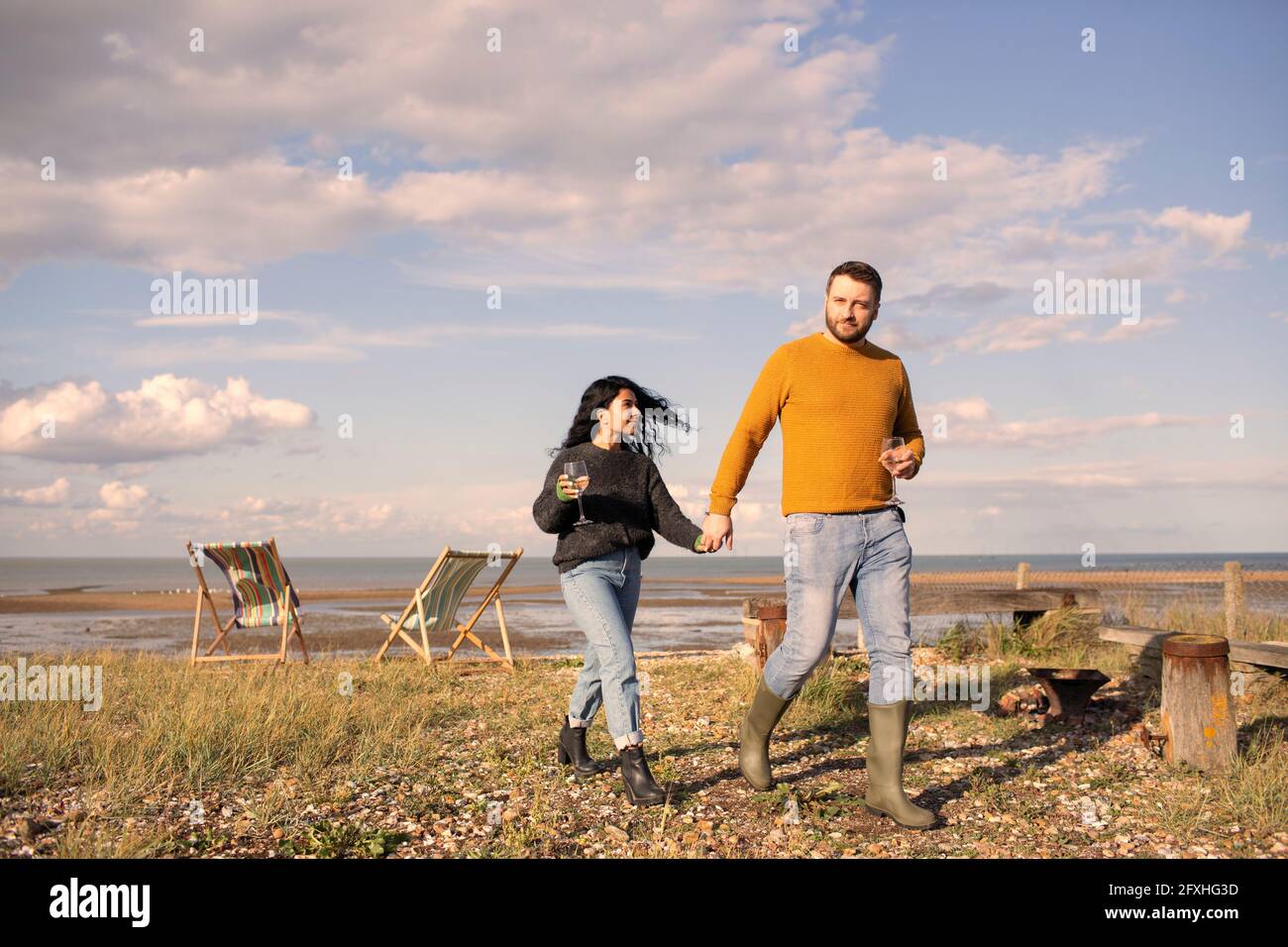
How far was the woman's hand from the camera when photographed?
4.30 meters

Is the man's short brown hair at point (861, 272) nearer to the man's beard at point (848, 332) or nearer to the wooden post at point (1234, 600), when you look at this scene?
the man's beard at point (848, 332)

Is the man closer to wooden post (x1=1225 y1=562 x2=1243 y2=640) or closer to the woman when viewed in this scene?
the woman

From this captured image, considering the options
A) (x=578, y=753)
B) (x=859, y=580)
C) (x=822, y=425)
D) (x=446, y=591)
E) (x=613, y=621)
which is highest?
(x=822, y=425)

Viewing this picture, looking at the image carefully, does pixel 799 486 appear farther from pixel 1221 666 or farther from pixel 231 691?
pixel 231 691

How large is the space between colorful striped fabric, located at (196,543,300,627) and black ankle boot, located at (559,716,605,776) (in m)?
4.89

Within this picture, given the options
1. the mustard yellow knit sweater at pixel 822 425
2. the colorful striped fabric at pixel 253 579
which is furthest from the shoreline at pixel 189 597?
the mustard yellow knit sweater at pixel 822 425

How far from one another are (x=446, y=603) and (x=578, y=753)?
16.3 feet

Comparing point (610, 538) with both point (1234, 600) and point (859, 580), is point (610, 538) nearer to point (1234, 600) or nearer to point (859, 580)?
point (859, 580)

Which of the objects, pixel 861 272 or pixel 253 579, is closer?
pixel 861 272

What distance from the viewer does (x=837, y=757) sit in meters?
5.18

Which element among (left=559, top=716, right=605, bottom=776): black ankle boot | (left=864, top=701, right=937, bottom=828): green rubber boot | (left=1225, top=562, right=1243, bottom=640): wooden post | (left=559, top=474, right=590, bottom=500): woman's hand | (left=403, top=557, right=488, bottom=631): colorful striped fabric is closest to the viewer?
(left=864, top=701, right=937, bottom=828): green rubber boot

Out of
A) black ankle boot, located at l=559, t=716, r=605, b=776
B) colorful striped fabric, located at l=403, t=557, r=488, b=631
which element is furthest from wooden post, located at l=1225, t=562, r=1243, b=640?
black ankle boot, located at l=559, t=716, r=605, b=776

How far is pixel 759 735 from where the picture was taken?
443cm

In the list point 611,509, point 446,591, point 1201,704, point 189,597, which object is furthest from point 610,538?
point 189,597
